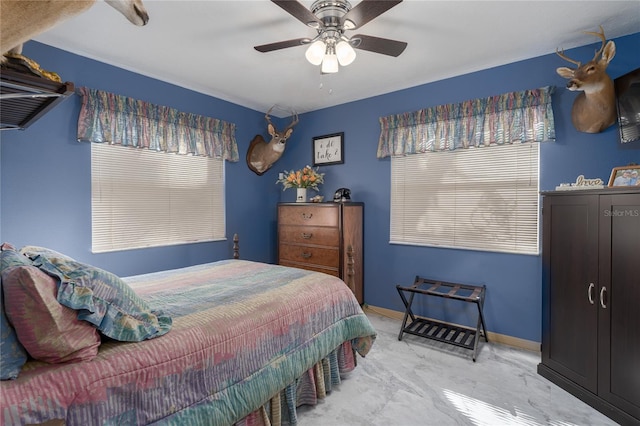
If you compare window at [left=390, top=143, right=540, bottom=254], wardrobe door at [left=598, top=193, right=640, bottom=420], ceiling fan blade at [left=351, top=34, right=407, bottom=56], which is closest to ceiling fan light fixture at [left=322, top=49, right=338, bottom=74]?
ceiling fan blade at [left=351, top=34, right=407, bottom=56]

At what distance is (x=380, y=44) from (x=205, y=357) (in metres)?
2.12

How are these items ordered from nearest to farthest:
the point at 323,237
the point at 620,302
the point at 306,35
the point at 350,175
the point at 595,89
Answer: the point at 620,302 < the point at 595,89 < the point at 306,35 < the point at 323,237 < the point at 350,175

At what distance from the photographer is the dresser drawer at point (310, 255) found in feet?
11.4

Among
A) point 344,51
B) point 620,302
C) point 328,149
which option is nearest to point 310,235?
point 328,149

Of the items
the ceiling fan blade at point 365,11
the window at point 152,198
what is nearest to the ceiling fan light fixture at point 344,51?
the ceiling fan blade at point 365,11

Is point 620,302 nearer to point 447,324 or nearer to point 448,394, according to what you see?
point 448,394

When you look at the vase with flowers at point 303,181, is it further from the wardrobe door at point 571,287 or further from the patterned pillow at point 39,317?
the patterned pillow at point 39,317

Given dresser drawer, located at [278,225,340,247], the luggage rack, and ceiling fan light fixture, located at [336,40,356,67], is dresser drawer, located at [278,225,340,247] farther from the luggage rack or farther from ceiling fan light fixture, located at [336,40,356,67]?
ceiling fan light fixture, located at [336,40,356,67]

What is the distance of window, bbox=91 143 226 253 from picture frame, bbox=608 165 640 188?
3.73 m

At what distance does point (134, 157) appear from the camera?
120 inches

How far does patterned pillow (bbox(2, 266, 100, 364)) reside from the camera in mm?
971

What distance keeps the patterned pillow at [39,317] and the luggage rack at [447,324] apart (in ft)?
8.58

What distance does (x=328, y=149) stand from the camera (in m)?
4.15

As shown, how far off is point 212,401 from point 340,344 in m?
0.99
